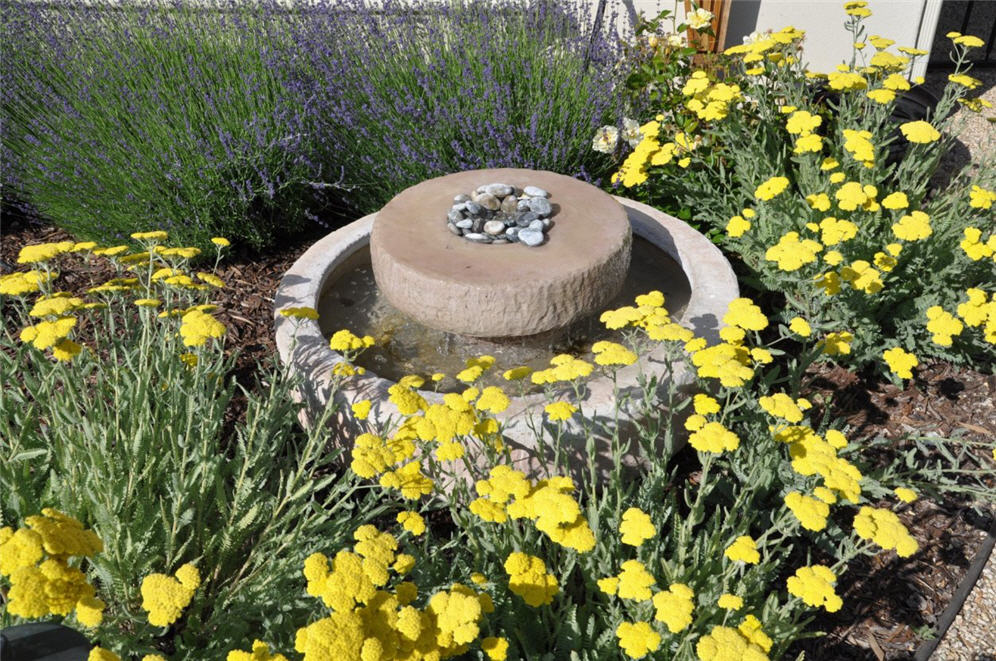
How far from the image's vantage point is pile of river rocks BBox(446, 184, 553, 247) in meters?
3.05

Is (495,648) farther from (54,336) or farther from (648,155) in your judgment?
(648,155)

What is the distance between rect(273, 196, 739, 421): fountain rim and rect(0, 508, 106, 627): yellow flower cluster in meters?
1.23

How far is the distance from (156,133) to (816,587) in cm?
364

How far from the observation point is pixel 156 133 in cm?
385

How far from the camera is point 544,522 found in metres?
1.64

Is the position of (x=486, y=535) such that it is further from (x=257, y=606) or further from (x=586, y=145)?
(x=586, y=145)

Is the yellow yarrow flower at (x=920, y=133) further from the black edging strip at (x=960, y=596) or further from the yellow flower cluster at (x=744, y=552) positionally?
the yellow flower cluster at (x=744, y=552)

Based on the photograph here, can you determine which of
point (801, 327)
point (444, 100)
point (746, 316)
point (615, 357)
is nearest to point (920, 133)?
point (801, 327)

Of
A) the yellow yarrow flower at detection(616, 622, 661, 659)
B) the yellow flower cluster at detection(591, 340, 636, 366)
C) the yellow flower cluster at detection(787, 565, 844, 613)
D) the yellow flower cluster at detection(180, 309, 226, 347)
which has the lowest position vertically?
the yellow yarrow flower at detection(616, 622, 661, 659)

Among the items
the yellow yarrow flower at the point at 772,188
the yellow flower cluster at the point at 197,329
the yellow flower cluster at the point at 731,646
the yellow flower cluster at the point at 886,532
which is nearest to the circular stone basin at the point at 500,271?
the yellow yarrow flower at the point at 772,188

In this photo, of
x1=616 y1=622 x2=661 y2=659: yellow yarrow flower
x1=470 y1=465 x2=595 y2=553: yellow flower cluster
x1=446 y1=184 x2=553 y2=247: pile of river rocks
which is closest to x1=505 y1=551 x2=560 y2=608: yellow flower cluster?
x1=470 y1=465 x2=595 y2=553: yellow flower cluster

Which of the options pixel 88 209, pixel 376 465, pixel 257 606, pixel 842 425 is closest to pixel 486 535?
pixel 376 465

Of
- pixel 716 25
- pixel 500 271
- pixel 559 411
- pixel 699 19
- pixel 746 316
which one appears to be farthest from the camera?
pixel 716 25

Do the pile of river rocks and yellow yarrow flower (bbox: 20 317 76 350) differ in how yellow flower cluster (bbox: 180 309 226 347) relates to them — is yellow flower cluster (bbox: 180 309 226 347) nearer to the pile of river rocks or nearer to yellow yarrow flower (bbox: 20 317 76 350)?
yellow yarrow flower (bbox: 20 317 76 350)
